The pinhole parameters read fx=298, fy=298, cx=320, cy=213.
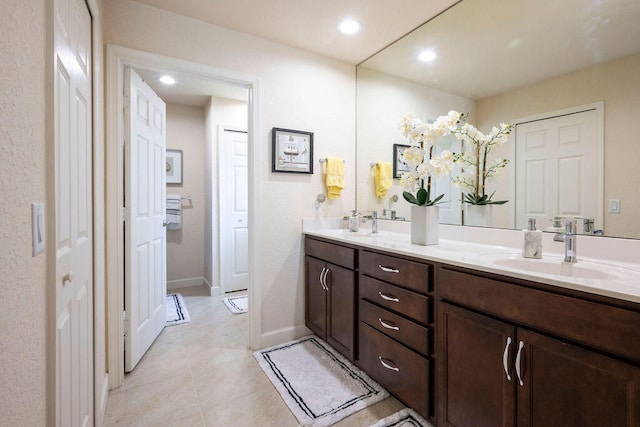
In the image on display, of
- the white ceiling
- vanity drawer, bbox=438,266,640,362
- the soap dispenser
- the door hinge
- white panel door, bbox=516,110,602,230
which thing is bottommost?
the door hinge

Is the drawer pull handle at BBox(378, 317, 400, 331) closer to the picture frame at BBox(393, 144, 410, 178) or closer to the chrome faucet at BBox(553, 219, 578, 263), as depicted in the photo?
the chrome faucet at BBox(553, 219, 578, 263)

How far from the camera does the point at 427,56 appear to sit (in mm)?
2182

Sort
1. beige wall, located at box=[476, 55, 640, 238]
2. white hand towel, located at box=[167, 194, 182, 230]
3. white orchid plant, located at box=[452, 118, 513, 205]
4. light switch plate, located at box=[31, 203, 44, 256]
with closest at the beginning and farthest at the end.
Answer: light switch plate, located at box=[31, 203, 44, 256], beige wall, located at box=[476, 55, 640, 238], white orchid plant, located at box=[452, 118, 513, 205], white hand towel, located at box=[167, 194, 182, 230]

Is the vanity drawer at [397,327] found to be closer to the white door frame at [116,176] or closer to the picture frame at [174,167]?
the white door frame at [116,176]

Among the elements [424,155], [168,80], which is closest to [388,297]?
[424,155]

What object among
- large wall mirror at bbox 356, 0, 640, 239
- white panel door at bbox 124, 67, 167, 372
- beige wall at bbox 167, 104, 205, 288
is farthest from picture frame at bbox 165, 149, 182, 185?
large wall mirror at bbox 356, 0, 640, 239

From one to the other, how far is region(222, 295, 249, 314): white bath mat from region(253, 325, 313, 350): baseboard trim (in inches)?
26.6

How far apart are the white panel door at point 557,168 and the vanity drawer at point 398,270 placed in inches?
27.0

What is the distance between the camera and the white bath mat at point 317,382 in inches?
64.0

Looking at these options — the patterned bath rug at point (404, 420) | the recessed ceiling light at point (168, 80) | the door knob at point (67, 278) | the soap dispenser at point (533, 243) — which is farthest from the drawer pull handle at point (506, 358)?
the recessed ceiling light at point (168, 80)

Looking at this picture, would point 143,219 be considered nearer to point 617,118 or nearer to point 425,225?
point 425,225

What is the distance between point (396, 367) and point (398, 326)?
0.22 metres

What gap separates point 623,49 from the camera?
131cm

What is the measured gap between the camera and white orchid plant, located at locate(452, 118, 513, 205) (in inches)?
69.3
